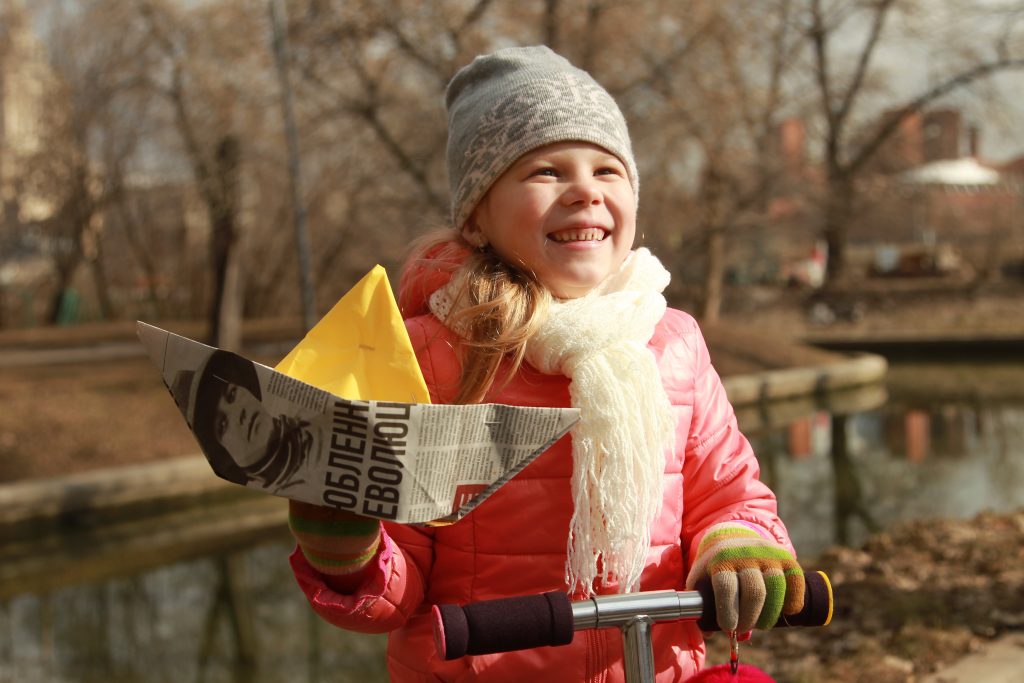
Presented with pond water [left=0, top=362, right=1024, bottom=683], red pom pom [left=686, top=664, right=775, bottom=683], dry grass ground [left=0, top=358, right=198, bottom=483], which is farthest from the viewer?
dry grass ground [left=0, top=358, right=198, bottom=483]

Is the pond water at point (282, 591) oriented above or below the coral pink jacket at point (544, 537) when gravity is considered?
below

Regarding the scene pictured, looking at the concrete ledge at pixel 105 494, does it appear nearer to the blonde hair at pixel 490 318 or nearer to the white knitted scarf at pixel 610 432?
the blonde hair at pixel 490 318

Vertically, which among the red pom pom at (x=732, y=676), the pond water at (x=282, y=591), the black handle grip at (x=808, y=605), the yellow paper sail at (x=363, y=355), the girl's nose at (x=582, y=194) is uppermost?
the girl's nose at (x=582, y=194)

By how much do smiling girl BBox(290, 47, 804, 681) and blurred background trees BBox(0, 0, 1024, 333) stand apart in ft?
30.2

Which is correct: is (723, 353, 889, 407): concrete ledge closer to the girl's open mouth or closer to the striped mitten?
the girl's open mouth

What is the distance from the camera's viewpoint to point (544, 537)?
73.2 inches

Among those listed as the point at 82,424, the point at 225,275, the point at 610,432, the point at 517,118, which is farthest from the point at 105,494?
the point at 610,432

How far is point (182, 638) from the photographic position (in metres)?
6.30

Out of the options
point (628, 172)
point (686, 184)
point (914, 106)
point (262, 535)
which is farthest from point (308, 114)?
point (628, 172)

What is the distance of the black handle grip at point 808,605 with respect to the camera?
5.27ft

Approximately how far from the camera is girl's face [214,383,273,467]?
133cm

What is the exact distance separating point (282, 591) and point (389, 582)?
5.72 m

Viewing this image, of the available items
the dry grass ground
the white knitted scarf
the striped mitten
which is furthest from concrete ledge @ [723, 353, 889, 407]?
the striped mitten

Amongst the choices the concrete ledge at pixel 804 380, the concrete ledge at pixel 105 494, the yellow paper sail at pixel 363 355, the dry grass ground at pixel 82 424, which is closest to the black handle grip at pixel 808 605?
the yellow paper sail at pixel 363 355
